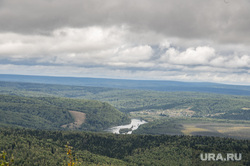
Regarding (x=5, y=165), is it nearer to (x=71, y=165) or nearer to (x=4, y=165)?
(x=4, y=165)

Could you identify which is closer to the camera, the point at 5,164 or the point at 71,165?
the point at 5,164

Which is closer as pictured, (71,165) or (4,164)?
(4,164)

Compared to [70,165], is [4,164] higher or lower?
higher

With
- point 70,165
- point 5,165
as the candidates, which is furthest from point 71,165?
point 5,165

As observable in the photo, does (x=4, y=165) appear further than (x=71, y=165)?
No

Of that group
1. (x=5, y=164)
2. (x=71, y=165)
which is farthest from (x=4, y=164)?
(x=71, y=165)

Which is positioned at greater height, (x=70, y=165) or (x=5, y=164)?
(x=5, y=164)

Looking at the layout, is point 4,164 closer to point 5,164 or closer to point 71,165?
point 5,164

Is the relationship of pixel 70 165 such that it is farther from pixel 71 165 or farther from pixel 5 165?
pixel 5 165
